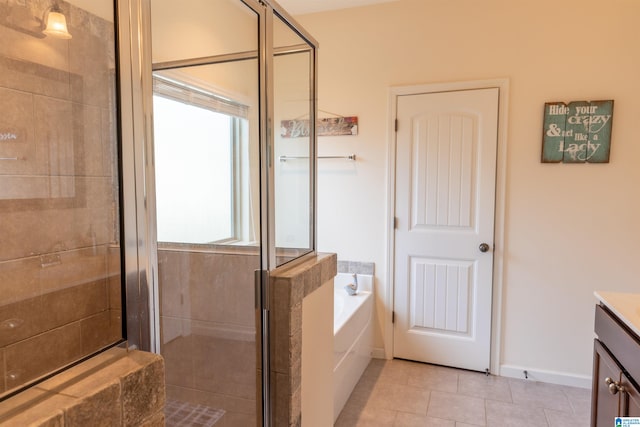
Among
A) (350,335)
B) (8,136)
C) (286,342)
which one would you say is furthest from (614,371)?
(8,136)

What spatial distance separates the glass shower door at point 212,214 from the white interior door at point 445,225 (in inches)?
64.6

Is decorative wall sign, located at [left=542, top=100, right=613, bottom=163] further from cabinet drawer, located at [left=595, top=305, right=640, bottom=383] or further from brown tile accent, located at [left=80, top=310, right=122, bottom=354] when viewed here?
brown tile accent, located at [left=80, top=310, right=122, bottom=354]

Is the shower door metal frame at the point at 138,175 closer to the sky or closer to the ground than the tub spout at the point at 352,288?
closer to the sky

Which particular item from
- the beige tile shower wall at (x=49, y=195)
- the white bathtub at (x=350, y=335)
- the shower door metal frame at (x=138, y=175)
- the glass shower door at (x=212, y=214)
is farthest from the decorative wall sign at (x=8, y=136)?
the white bathtub at (x=350, y=335)

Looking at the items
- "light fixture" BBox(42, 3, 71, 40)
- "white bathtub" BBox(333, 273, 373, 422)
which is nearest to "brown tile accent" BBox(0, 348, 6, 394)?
"light fixture" BBox(42, 3, 71, 40)

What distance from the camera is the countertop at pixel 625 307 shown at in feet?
4.20

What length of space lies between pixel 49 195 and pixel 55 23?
57 centimetres

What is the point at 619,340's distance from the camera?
1.35 m

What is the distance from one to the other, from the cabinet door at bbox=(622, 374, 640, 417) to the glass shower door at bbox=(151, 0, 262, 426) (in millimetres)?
1256

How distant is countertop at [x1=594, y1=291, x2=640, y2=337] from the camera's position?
50.4 inches

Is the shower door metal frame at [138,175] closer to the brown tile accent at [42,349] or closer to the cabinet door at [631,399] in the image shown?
the brown tile accent at [42,349]

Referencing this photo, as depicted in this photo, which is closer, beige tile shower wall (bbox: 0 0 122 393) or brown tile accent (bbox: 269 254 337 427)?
beige tile shower wall (bbox: 0 0 122 393)

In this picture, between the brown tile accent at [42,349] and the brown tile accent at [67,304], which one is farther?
the brown tile accent at [67,304]

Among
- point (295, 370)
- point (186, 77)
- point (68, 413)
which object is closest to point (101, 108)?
point (186, 77)
